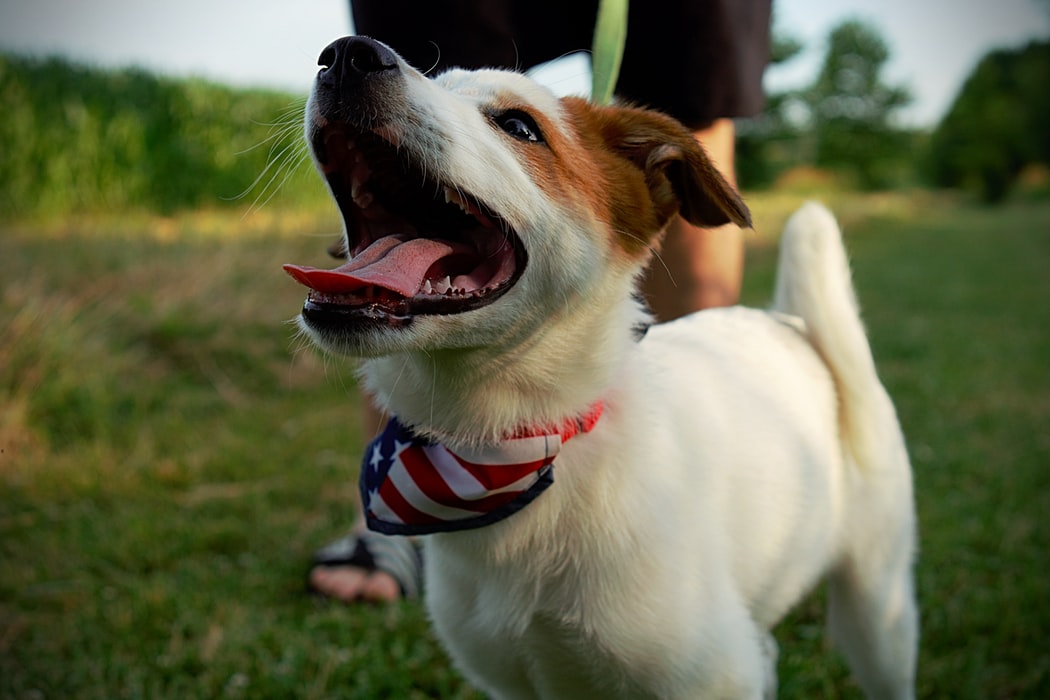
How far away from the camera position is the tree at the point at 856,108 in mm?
47156

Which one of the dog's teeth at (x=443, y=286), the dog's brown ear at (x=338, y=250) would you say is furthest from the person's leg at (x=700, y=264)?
the dog's teeth at (x=443, y=286)

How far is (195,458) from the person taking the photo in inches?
171

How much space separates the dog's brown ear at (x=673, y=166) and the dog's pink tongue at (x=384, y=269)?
0.55 metres

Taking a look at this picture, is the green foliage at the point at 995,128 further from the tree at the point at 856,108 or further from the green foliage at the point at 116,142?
the green foliage at the point at 116,142

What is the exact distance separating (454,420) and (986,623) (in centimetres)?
218

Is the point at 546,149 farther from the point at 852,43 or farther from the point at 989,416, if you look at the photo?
the point at 852,43

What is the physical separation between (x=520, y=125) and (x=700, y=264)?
1.22 meters

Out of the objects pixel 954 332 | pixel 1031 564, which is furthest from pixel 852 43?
pixel 1031 564

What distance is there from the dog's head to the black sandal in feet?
5.77

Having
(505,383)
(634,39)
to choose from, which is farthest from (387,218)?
(634,39)

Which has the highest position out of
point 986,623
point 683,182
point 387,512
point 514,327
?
point 683,182

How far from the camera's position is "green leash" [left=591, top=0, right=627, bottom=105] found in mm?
2021

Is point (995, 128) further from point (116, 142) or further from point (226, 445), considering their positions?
point (226, 445)

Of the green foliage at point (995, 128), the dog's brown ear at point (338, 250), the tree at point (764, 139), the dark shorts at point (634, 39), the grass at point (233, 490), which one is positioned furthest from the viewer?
the green foliage at point (995, 128)
